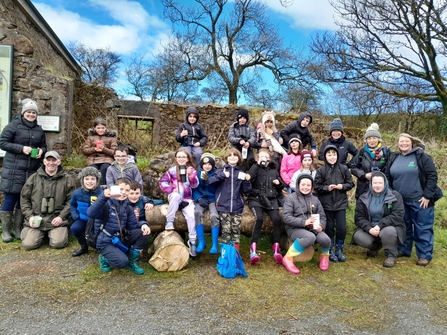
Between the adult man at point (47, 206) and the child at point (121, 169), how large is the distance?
0.73 m

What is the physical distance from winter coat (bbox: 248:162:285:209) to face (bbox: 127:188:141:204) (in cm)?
162

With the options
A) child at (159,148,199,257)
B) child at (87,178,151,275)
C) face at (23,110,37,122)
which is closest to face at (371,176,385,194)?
child at (159,148,199,257)

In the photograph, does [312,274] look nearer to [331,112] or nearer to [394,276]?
[394,276]

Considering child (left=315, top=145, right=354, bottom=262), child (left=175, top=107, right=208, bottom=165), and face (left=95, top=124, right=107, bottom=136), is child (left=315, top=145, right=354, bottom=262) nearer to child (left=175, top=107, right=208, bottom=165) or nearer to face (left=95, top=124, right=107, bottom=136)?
child (left=175, top=107, right=208, bottom=165)

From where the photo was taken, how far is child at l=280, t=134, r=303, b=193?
5473mm

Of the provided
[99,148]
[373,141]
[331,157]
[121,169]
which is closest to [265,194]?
[331,157]

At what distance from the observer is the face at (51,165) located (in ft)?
16.3

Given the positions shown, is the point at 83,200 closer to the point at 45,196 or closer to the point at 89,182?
the point at 89,182

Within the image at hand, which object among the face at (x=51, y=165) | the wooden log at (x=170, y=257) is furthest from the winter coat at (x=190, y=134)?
the wooden log at (x=170, y=257)

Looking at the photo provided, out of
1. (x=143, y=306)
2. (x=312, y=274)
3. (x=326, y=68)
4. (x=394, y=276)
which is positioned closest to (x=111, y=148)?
(x=143, y=306)

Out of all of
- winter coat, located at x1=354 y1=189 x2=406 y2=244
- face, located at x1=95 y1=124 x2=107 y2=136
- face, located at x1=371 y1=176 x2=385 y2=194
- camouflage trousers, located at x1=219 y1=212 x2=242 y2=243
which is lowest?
camouflage trousers, located at x1=219 y1=212 x2=242 y2=243

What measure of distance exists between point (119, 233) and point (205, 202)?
132cm

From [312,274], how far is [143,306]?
2232 millimetres

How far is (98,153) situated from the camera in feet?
18.6
